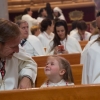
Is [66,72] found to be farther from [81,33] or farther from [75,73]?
[81,33]

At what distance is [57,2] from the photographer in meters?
12.8

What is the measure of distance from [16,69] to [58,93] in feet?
2.43

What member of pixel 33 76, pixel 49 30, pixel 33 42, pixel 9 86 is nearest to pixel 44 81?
pixel 33 76

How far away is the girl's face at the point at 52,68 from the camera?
129 inches

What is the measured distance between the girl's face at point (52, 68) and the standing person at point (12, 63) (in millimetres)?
163

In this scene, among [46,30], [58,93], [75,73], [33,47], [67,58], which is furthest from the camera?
[46,30]

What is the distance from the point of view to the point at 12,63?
9.78ft

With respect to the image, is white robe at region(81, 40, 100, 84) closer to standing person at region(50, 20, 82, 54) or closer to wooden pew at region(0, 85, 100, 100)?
wooden pew at region(0, 85, 100, 100)

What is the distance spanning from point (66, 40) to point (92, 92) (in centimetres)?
380

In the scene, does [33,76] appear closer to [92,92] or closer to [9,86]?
[9,86]

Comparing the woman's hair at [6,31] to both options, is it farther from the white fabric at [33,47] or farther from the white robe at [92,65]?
the white fabric at [33,47]

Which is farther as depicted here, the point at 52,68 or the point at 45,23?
the point at 45,23

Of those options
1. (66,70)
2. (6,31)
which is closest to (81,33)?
(66,70)

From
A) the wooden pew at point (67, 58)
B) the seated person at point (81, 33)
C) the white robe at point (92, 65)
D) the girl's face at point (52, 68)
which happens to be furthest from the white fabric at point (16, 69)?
the seated person at point (81, 33)
